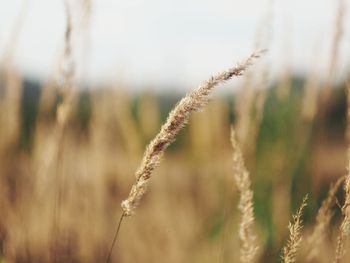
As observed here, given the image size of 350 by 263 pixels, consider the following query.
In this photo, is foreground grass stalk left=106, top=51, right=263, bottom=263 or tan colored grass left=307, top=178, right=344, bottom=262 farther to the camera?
tan colored grass left=307, top=178, right=344, bottom=262

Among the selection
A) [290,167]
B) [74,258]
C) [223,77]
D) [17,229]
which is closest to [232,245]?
[290,167]

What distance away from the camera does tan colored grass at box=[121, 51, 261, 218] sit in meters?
1.16

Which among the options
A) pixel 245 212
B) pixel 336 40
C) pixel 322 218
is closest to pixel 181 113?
pixel 245 212

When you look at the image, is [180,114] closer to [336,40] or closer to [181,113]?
[181,113]

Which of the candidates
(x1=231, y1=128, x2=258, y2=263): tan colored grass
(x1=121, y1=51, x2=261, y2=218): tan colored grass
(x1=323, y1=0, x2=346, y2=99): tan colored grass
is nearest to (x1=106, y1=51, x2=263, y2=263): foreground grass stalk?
(x1=121, y1=51, x2=261, y2=218): tan colored grass

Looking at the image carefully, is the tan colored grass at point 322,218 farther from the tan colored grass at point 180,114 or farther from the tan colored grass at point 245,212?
the tan colored grass at point 180,114

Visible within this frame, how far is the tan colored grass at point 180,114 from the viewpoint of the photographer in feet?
3.80

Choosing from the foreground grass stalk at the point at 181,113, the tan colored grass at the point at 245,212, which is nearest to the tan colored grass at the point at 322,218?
the tan colored grass at the point at 245,212

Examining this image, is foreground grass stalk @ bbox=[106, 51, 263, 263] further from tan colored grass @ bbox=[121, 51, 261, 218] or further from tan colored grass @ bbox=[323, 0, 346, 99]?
tan colored grass @ bbox=[323, 0, 346, 99]

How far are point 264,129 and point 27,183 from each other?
3475 millimetres

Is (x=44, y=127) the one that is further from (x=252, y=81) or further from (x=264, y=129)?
(x=264, y=129)

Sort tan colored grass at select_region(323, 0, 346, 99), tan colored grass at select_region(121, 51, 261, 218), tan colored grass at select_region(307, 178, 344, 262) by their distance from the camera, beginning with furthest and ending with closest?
tan colored grass at select_region(323, 0, 346, 99) < tan colored grass at select_region(307, 178, 344, 262) < tan colored grass at select_region(121, 51, 261, 218)

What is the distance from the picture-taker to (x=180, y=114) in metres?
1.18

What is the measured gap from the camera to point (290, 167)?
11.9 ft
